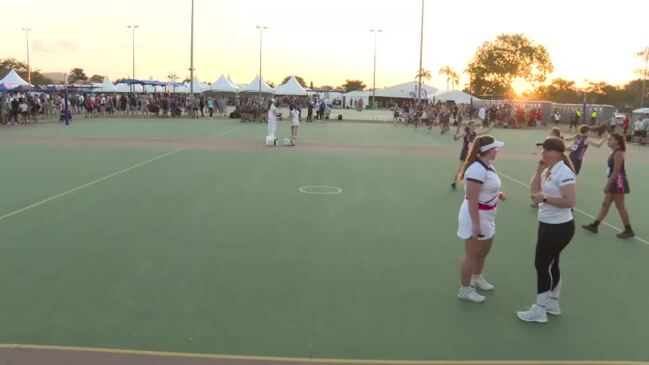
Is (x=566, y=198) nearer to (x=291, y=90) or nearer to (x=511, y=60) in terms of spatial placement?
(x=291, y=90)

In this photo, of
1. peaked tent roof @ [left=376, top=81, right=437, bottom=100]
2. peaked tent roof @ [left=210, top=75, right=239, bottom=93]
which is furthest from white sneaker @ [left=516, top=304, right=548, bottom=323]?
peaked tent roof @ [left=376, top=81, right=437, bottom=100]

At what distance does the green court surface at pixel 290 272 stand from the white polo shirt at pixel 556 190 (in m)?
1.00

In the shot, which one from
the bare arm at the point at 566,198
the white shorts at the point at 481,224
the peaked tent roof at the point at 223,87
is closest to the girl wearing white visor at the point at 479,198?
the white shorts at the point at 481,224

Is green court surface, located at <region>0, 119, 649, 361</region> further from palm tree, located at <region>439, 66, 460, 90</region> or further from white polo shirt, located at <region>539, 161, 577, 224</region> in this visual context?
palm tree, located at <region>439, 66, 460, 90</region>

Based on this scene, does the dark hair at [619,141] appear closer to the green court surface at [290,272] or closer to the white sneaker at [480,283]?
the green court surface at [290,272]

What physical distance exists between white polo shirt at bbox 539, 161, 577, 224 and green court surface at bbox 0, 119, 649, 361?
100 cm

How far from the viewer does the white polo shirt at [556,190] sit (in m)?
4.77

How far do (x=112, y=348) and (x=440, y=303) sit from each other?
9.99 feet

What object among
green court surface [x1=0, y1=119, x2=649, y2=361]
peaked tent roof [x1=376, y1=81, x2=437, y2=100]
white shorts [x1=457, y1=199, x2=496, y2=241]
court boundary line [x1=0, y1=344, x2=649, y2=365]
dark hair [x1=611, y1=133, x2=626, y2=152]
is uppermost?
peaked tent roof [x1=376, y1=81, x2=437, y2=100]

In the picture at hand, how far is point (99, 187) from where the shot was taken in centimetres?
1185

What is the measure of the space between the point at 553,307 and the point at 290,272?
281 cm

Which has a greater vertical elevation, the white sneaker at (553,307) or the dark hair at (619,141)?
the dark hair at (619,141)

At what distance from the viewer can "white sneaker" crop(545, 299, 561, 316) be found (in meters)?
5.20

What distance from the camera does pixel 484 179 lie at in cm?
506
